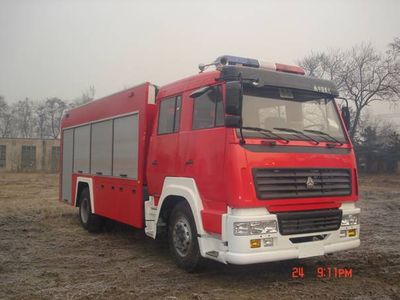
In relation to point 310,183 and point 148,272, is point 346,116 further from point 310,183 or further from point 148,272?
point 148,272

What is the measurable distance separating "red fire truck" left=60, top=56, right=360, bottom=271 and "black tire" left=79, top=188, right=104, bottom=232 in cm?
272

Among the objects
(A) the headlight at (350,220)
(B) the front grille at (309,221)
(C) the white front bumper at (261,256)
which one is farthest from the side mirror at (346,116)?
(C) the white front bumper at (261,256)

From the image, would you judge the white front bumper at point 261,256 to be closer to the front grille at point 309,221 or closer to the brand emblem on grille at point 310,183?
the front grille at point 309,221

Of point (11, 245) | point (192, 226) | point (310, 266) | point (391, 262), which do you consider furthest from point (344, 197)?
point (11, 245)

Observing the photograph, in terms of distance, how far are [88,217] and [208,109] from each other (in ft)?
17.6

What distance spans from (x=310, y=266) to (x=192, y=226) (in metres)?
2.07

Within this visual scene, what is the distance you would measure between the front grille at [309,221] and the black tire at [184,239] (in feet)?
4.23

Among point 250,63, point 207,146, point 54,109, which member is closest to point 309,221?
point 207,146

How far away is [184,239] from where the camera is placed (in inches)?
254

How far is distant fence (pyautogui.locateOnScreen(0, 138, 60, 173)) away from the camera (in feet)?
159

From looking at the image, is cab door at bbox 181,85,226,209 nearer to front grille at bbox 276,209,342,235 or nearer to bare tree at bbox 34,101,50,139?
front grille at bbox 276,209,342,235

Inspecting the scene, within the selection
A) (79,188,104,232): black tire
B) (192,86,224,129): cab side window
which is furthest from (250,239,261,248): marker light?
(79,188,104,232): black tire

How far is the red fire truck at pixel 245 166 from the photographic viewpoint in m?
5.49

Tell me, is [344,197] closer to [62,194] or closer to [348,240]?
[348,240]
